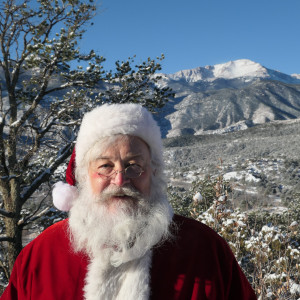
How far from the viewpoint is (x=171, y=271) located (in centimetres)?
150

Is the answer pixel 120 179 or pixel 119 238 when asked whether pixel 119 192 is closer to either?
pixel 120 179

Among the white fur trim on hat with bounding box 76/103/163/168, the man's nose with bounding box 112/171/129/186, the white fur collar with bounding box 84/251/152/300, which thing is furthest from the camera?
the white fur trim on hat with bounding box 76/103/163/168

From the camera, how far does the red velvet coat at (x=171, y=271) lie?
4.84 ft

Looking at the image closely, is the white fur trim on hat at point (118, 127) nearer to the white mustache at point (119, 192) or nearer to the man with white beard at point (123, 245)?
the man with white beard at point (123, 245)

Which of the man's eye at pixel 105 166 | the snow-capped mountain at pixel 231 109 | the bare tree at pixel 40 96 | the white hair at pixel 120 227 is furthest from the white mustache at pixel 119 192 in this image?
the snow-capped mountain at pixel 231 109

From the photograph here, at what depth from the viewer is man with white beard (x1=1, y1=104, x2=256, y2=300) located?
4.80 feet

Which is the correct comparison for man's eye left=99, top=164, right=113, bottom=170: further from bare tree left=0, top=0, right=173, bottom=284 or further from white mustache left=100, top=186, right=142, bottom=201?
bare tree left=0, top=0, right=173, bottom=284

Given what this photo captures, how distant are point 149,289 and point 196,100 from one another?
112775 mm

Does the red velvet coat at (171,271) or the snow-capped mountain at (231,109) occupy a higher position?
the snow-capped mountain at (231,109)

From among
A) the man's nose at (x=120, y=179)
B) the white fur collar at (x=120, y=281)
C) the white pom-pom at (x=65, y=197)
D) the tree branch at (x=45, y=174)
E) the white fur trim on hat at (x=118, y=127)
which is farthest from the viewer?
the tree branch at (x=45, y=174)

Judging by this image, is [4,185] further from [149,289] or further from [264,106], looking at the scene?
[264,106]

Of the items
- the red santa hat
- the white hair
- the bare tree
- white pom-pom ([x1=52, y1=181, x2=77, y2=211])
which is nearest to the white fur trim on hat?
the red santa hat

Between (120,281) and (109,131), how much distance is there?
805mm

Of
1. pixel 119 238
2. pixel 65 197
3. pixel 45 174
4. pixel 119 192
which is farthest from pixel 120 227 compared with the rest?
pixel 45 174
